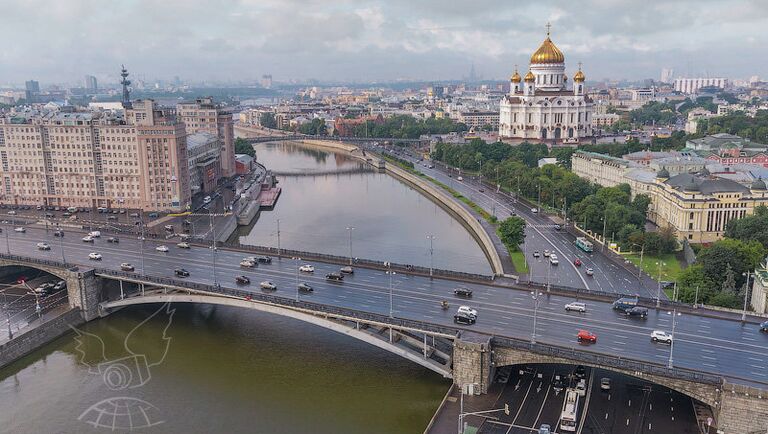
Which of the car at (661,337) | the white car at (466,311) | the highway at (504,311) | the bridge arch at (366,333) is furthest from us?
the white car at (466,311)

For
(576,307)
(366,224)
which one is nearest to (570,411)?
(576,307)

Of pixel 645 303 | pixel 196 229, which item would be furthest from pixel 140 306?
pixel 645 303

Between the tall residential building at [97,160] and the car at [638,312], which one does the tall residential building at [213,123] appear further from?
the car at [638,312]

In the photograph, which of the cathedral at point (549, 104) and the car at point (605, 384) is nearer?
the car at point (605, 384)

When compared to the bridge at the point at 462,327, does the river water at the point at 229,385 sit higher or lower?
lower

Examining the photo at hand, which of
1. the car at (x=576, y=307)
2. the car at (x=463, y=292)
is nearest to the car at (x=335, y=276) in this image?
the car at (x=463, y=292)

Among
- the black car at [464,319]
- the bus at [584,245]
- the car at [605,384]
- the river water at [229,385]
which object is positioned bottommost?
the river water at [229,385]

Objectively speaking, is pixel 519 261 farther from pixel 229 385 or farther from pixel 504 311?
pixel 229 385

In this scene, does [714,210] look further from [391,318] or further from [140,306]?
[140,306]
